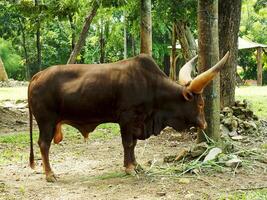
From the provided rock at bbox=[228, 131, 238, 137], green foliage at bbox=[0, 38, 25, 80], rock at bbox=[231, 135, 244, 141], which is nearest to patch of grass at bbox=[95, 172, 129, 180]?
rock at bbox=[231, 135, 244, 141]

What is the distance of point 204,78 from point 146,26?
16.8 ft

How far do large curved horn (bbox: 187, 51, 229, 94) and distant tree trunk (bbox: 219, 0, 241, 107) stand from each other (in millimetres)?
3597

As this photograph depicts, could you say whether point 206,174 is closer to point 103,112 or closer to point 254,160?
point 254,160

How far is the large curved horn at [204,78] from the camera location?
685cm

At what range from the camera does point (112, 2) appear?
13219 millimetres

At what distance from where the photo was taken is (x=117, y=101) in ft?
23.5

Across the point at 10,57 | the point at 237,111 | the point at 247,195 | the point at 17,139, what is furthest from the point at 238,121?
the point at 10,57

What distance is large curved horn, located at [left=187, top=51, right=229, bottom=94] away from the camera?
6.85 m

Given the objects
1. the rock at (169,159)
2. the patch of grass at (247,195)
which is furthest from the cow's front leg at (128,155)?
the patch of grass at (247,195)

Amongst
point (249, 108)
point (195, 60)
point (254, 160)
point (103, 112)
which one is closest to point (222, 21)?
point (249, 108)

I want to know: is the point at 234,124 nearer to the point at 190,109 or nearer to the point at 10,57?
the point at 190,109

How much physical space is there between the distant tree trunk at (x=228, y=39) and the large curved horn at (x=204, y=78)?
360 cm

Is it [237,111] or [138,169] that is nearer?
[138,169]

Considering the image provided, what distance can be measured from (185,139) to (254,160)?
8.47ft
